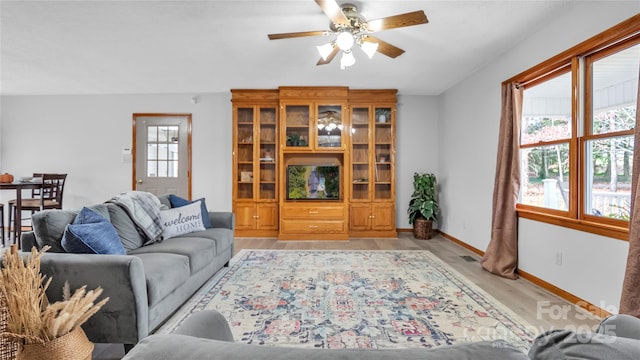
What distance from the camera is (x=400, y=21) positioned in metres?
2.49

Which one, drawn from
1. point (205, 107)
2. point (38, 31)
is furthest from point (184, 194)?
point (38, 31)

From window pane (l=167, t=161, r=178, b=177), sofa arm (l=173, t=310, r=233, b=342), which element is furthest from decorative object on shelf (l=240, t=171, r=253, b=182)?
sofa arm (l=173, t=310, r=233, b=342)

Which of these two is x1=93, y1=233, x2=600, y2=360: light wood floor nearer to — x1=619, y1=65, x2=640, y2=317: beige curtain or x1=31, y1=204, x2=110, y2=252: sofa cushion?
x1=619, y1=65, x2=640, y2=317: beige curtain

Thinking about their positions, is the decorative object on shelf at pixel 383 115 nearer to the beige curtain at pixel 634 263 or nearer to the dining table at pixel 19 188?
the beige curtain at pixel 634 263

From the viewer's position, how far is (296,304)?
2.67 metres

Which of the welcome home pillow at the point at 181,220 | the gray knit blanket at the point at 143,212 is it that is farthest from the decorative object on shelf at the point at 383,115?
the gray knit blanket at the point at 143,212

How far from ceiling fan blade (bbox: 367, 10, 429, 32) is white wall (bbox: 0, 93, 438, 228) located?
3.89 metres

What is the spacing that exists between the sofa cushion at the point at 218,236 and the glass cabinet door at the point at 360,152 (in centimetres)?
259

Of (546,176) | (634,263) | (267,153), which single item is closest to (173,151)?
(267,153)

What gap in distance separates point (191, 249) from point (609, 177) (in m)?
3.58

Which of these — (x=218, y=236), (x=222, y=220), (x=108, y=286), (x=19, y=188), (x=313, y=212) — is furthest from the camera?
(x=313, y=212)

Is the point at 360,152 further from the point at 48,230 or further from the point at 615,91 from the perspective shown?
the point at 48,230

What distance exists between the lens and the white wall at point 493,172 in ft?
8.13

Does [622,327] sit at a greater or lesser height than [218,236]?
greater
